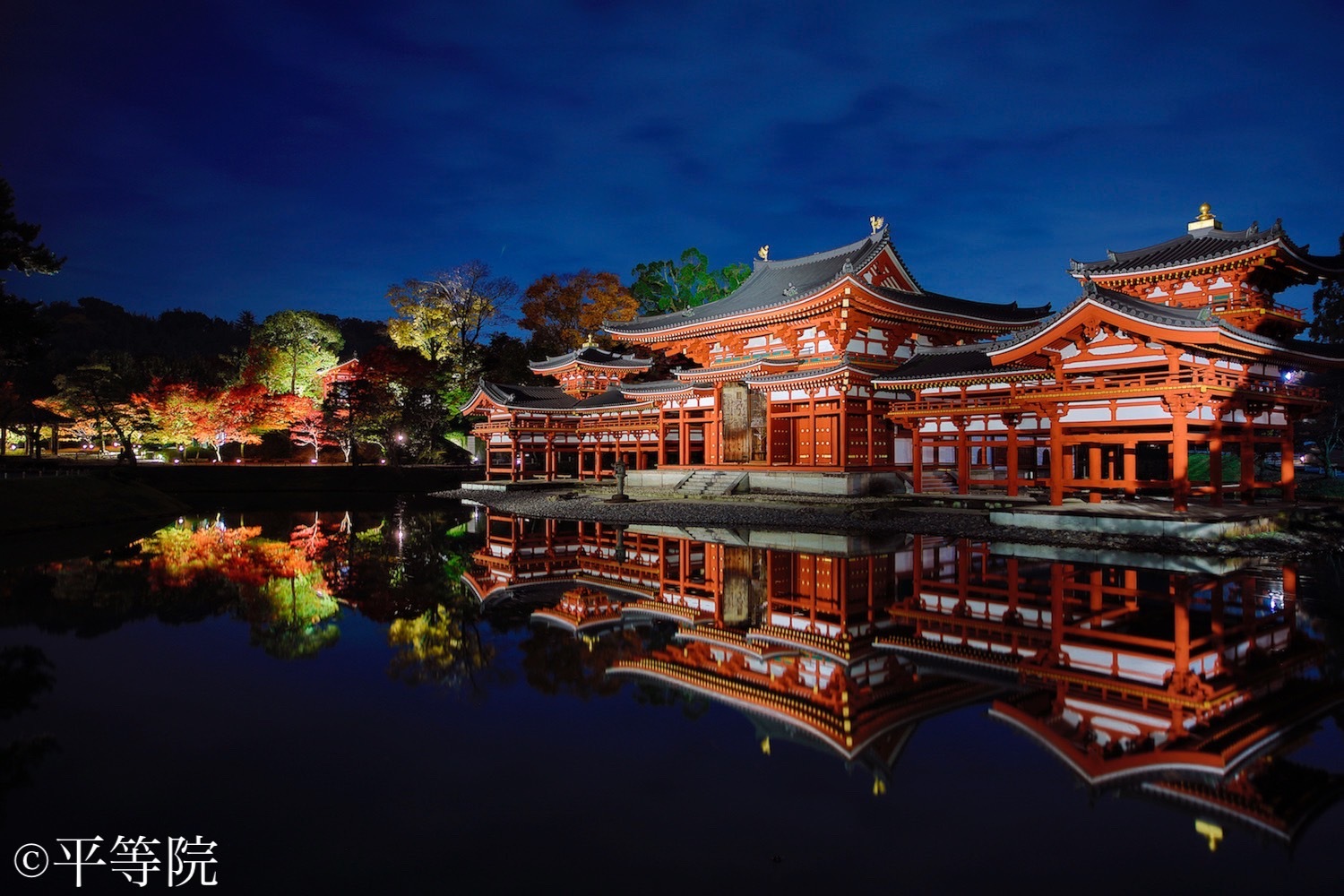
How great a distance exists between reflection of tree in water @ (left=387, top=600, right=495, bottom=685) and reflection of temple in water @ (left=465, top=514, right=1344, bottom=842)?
1.16 meters

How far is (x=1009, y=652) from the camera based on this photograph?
7887 millimetres

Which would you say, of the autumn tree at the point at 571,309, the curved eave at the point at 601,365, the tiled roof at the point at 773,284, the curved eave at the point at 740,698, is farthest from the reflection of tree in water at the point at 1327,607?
the autumn tree at the point at 571,309

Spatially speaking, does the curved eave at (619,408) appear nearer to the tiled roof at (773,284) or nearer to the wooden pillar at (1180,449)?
the tiled roof at (773,284)

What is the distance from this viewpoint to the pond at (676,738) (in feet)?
13.0

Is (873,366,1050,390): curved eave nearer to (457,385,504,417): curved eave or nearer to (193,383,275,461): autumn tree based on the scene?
(457,385,504,417): curved eave

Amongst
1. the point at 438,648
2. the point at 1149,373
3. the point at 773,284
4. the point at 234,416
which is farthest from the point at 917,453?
the point at 234,416

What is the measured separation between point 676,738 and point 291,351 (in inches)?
2191

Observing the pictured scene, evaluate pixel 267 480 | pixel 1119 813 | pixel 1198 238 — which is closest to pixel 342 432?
pixel 267 480

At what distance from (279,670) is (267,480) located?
38.6m

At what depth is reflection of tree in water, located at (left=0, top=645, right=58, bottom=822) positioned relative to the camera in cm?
496

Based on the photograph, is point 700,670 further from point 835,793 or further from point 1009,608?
point 1009,608

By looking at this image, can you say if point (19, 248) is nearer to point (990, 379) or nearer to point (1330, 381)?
point (990, 379)

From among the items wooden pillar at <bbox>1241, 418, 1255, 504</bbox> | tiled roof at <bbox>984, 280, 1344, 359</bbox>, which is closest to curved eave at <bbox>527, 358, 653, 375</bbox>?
tiled roof at <bbox>984, 280, 1344, 359</bbox>

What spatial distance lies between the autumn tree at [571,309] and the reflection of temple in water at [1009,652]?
1652 inches
